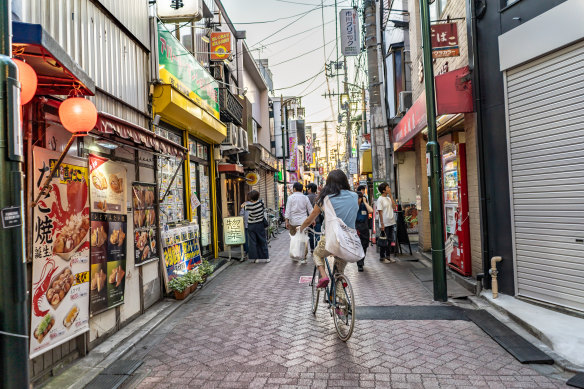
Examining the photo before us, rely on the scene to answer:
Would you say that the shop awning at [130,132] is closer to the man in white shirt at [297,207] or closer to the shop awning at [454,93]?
the man in white shirt at [297,207]

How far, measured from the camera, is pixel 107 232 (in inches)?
213

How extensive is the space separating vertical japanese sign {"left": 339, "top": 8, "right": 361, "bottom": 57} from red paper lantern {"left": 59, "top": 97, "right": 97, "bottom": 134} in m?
14.2

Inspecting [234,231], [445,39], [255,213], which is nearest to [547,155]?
[445,39]

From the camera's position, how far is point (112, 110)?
19.1ft

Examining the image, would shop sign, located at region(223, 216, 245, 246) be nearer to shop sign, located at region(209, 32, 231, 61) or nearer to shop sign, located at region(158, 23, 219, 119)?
shop sign, located at region(158, 23, 219, 119)

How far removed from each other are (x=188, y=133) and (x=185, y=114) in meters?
1.90

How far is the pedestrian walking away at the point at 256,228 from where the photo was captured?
11.5m

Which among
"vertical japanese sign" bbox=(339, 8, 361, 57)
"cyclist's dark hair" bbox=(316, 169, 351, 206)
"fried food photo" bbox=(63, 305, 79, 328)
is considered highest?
"vertical japanese sign" bbox=(339, 8, 361, 57)

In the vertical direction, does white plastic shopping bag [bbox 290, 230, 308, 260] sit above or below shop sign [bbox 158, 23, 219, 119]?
below

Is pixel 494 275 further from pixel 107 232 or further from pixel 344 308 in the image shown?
pixel 107 232

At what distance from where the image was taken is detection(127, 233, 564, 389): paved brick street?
13.0ft

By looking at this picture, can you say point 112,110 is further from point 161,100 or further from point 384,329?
point 384,329

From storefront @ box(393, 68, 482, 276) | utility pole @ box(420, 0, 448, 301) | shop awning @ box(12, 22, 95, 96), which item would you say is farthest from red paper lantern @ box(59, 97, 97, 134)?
storefront @ box(393, 68, 482, 276)

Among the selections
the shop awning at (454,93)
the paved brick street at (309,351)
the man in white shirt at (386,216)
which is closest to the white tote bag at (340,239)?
the paved brick street at (309,351)
